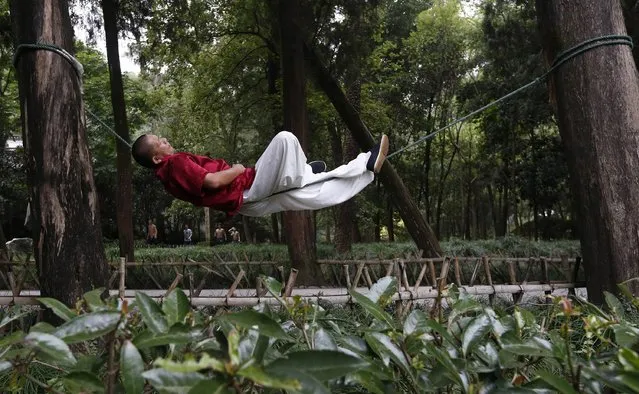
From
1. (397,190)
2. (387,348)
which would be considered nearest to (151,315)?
(387,348)

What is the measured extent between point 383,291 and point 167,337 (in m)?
0.57

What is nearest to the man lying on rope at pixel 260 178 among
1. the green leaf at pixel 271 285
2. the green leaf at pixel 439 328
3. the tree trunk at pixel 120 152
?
the green leaf at pixel 271 285

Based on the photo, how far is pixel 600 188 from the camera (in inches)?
121

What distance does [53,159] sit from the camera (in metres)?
3.42

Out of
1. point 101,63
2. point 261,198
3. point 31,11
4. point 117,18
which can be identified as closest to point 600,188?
point 261,198

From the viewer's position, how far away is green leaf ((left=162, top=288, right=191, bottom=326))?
3.55 feet

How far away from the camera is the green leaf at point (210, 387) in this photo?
28.5 inches

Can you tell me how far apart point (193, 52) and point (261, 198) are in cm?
905

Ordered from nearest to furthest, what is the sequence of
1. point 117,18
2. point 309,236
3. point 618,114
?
point 618,114, point 309,236, point 117,18

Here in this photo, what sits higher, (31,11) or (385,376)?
(31,11)

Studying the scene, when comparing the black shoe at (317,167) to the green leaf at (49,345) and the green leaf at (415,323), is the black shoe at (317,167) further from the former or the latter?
the green leaf at (49,345)

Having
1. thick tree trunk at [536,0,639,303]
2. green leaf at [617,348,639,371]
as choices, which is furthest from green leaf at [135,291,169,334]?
thick tree trunk at [536,0,639,303]

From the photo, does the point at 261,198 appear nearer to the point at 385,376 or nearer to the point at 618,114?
the point at 618,114

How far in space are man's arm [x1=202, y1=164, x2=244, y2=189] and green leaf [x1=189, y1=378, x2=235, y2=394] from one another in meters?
2.59
